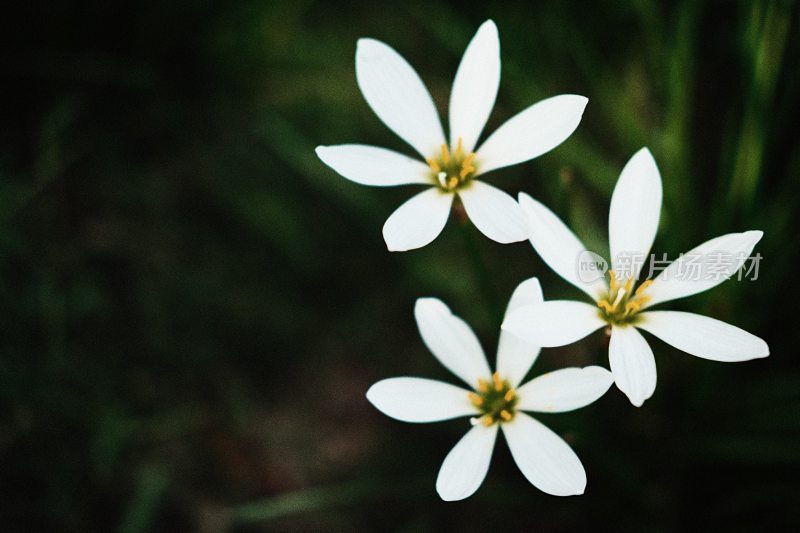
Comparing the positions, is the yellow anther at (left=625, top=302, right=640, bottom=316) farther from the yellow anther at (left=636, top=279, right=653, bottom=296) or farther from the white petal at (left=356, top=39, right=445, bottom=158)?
the white petal at (left=356, top=39, right=445, bottom=158)

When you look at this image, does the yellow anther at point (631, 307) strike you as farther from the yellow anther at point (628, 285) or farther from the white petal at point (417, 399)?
the white petal at point (417, 399)

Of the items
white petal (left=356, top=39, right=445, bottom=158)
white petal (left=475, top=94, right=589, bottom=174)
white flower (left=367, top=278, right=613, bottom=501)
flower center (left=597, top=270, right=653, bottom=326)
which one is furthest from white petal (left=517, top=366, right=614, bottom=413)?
white petal (left=356, top=39, right=445, bottom=158)

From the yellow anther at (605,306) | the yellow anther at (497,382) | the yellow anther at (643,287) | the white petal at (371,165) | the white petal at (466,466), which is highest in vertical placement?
the white petal at (371,165)

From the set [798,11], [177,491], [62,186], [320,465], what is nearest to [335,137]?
[62,186]

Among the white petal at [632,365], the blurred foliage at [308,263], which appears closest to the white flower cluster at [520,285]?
the white petal at [632,365]

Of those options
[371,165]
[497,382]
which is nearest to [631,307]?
[497,382]

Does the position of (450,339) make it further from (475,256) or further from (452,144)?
(452,144)
